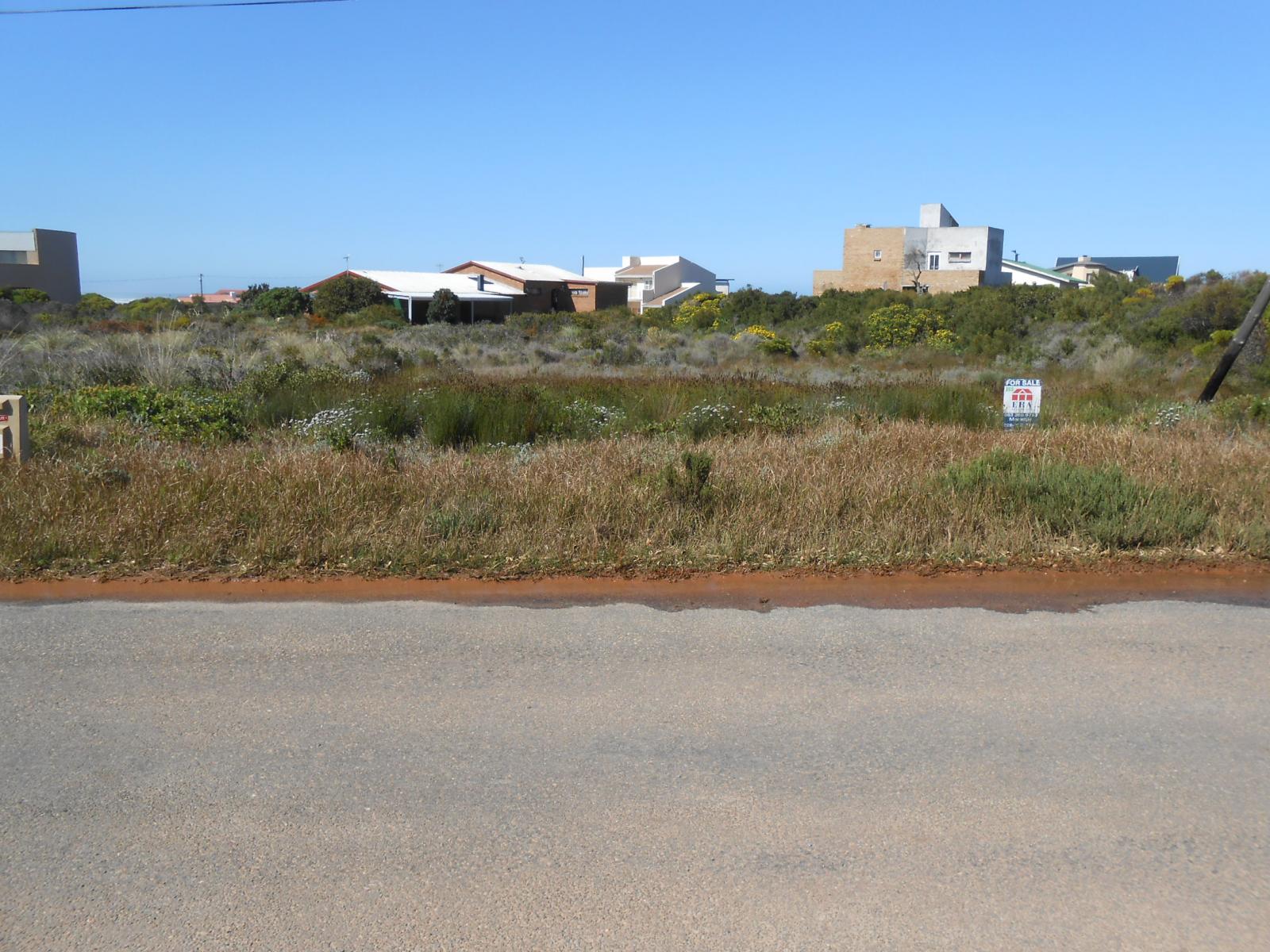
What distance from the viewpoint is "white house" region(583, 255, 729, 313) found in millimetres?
85000

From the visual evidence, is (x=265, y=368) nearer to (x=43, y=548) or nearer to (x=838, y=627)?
(x=43, y=548)

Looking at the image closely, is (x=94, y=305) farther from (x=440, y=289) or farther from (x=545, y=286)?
(x=545, y=286)

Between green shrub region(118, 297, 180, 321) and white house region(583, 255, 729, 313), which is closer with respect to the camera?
green shrub region(118, 297, 180, 321)

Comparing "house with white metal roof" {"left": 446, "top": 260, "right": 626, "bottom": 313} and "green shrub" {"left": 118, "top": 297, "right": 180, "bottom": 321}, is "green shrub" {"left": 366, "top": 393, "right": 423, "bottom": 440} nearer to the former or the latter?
"green shrub" {"left": 118, "top": 297, "right": 180, "bottom": 321}

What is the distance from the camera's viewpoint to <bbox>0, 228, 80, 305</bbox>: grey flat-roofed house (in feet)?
201

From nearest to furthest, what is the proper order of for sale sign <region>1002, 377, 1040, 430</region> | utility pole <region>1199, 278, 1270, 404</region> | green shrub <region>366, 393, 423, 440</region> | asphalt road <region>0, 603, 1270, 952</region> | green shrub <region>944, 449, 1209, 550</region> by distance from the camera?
asphalt road <region>0, 603, 1270, 952</region> < green shrub <region>944, 449, 1209, 550</region> < for sale sign <region>1002, 377, 1040, 430</region> < green shrub <region>366, 393, 423, 440</region> < utility pole <region>1199, 278, 1270, 404</region>

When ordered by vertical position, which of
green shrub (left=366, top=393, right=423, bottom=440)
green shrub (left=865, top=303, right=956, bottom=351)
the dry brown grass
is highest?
green shrub (left=865, top=303, right=956, bottom=351)

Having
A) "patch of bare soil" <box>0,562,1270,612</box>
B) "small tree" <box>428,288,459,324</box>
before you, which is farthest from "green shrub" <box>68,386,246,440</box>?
"small tree" <box>428,288,459,324</box>

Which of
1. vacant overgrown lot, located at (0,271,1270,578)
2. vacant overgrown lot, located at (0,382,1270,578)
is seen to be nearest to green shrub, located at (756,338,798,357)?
vacant overgrown lot, located at (0,271,1270,578)

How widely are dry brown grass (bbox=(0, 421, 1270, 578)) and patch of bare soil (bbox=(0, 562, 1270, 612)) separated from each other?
218mm

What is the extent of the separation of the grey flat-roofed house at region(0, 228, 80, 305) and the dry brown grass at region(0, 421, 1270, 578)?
60607mm

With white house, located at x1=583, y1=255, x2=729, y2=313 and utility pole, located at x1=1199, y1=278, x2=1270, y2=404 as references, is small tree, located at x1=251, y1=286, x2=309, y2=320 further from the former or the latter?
utility pole, located at x1=1199, y1=278, x2=1270, y2=404

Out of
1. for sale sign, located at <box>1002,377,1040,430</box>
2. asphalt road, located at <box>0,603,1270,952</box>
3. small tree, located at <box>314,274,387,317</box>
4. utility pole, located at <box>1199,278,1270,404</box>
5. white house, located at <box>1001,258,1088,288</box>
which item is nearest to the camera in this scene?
asphalt road, located at <box>0,603,1270,952</box>

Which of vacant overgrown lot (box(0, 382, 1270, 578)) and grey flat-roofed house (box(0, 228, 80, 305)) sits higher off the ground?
grey flat-roofed house (box(0, 228, 80, 305))
